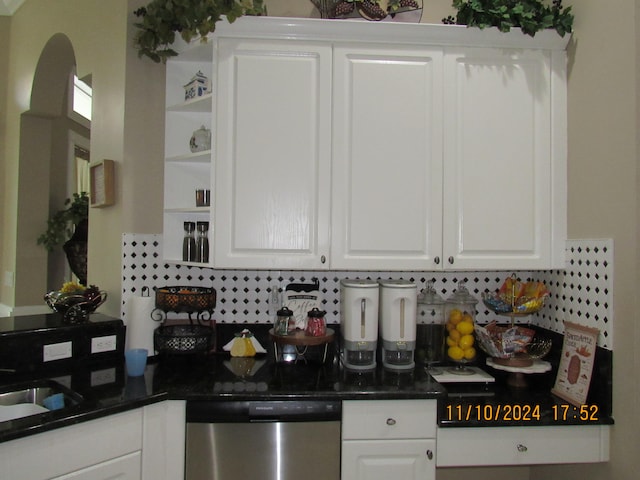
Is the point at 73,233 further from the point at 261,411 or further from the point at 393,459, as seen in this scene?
the point at 393,459

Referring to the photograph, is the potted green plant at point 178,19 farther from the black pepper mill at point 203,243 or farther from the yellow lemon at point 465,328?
the yellow lemon at point 465,328

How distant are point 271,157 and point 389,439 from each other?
117cm

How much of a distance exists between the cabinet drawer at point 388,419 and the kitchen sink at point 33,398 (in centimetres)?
93

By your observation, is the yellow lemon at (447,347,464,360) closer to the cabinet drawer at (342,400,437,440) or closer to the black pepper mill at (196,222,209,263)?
the cabinet drawer at (342,400,437,440)

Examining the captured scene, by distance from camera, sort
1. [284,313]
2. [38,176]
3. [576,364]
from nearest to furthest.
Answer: [576,364]
[284,313]
[38,176]

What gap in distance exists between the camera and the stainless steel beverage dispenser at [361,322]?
1777 mm

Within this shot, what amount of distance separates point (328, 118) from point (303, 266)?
621 mm

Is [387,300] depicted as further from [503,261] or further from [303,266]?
[503,261]

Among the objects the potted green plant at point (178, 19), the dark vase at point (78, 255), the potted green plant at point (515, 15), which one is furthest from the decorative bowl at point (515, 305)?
the dark vase at point (78, 255)

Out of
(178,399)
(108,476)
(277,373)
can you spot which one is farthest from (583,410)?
(108,476)

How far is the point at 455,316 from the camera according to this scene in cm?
192

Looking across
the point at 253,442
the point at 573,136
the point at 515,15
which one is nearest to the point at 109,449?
the point at 253,442

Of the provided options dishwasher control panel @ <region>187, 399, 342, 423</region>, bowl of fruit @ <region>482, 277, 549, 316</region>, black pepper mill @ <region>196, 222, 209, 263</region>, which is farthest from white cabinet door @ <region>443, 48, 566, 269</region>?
black pepper mill @ <region>196, 222, 209, 263</region>

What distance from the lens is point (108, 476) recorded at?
136 cm
